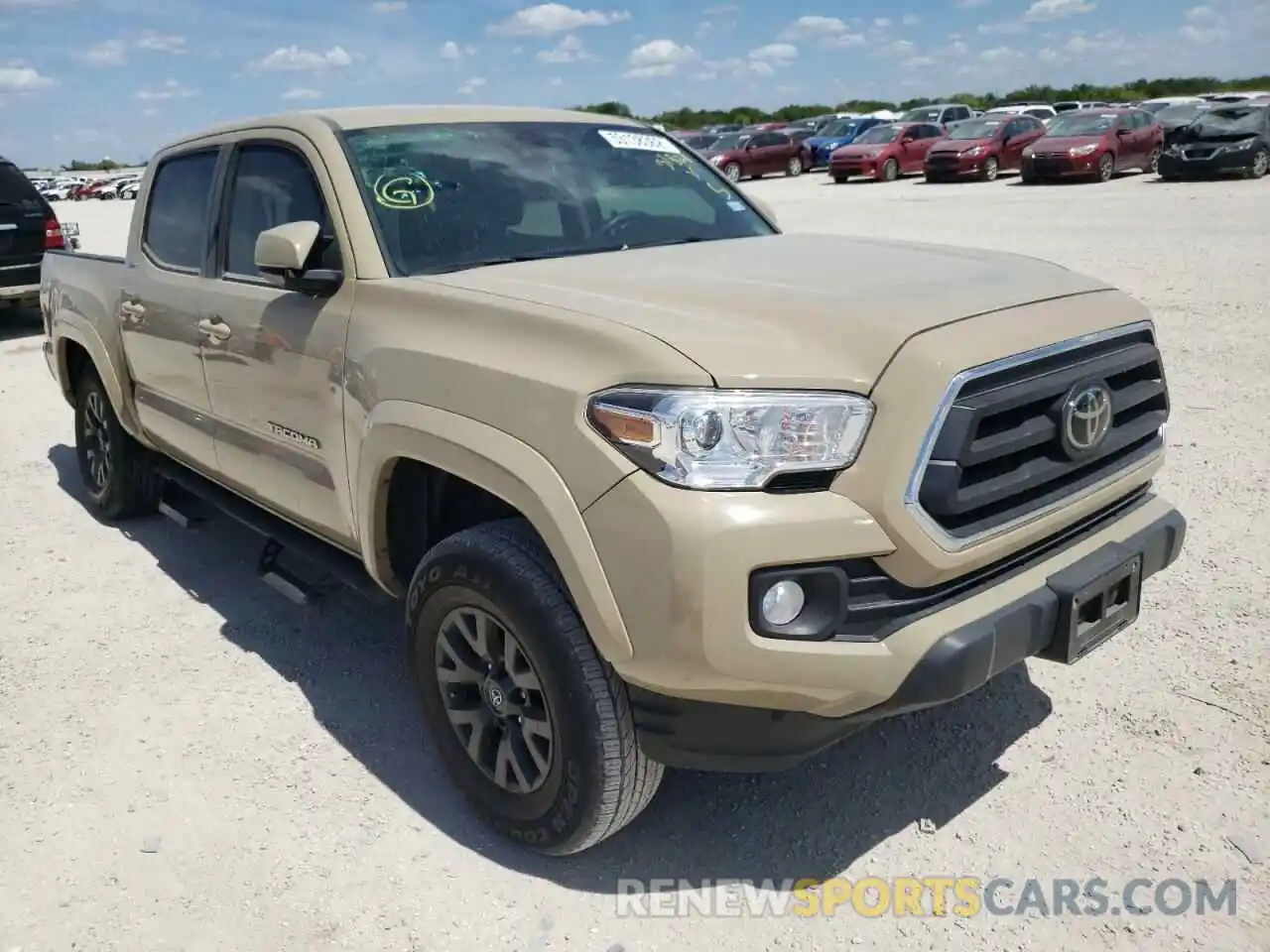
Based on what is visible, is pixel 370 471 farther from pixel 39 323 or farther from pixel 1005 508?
pixel 39 323

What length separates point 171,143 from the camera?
489cm

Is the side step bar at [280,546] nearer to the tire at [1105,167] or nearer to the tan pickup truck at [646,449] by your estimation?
the tan pickup truck at [646,449]

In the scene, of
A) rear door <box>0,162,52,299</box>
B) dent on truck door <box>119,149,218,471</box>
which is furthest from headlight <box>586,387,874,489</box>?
rear door <box>0,162,52,299</box>

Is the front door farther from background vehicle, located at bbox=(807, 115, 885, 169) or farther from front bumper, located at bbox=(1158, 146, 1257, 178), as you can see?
background vehicle, located at bbox=(807, 115, 885, 169)

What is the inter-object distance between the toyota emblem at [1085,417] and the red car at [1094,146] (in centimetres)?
2238

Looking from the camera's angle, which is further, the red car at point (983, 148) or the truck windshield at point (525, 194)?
the red car at point (983, 148)

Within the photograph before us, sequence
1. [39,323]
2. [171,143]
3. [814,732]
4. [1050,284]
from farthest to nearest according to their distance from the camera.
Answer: [39,323], [171,143], [1050,284], [814,732]

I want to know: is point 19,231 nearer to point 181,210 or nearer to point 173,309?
point 181,210

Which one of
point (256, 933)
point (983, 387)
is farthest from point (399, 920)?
point (983, 387)

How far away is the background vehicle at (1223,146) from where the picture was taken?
835 inches

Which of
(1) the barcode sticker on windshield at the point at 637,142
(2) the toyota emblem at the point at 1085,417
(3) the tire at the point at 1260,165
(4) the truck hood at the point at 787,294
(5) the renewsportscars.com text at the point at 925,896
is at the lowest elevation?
(5) the renewsportscars.com text at the point at 925,896

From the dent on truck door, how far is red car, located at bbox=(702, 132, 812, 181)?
91.7 ft

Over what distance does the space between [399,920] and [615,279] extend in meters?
1.77

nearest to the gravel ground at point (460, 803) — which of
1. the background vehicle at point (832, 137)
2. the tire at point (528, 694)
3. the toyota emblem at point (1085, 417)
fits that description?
the tire at point (528, 694)
